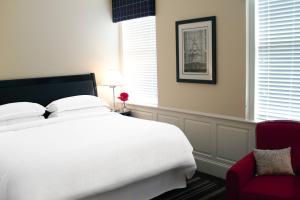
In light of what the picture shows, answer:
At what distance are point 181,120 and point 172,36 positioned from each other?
1.17m

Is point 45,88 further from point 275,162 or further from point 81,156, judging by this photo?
point 275,162

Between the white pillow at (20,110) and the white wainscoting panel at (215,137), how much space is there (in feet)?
5.77

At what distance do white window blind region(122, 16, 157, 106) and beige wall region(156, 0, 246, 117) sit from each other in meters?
0.26

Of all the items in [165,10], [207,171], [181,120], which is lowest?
[207,171]

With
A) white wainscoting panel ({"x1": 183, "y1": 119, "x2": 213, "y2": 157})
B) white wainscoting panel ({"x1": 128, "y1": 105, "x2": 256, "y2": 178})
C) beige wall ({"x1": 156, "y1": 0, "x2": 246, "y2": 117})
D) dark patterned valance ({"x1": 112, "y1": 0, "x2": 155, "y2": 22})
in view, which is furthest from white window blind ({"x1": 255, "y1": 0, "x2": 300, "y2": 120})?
dark patterned valance ({"x1": 112, "y1": 0, "x2": 155, "y2": 22})

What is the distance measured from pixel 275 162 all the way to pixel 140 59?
293cm

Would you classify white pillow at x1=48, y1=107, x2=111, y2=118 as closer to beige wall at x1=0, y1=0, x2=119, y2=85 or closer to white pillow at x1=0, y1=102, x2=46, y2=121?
white pillow at x1=0, y1=102, x2=46, y2=121

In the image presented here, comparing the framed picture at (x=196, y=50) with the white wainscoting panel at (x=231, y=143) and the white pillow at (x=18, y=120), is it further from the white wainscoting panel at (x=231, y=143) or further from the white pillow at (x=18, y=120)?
the white pillow at (x=18, y=120)

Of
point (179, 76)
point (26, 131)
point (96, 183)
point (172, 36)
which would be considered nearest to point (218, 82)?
point (179, 76)

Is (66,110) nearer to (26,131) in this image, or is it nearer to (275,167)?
(26,131)

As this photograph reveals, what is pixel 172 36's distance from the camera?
4480 millimetres

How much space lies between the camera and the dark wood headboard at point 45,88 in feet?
14.1

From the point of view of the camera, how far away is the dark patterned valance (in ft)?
15.4

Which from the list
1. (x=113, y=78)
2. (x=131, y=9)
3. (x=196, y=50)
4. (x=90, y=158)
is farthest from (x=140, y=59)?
(x=90, y=158)
